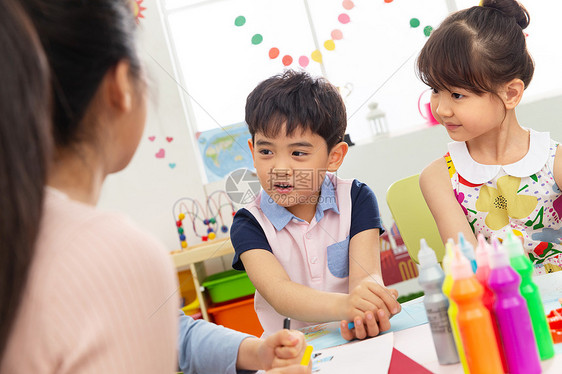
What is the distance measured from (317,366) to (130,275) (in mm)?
369

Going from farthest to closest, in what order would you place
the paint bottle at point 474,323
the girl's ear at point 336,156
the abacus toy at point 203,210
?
1. the abacus toy at point 203,210
2. the girl's ear at point 336,156
3. the paint bottle at point 474,323

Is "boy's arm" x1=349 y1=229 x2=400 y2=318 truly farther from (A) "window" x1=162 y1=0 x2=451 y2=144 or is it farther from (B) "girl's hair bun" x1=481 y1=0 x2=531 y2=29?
(A) "window" x1=162 y1=0 x2=451 y2=144

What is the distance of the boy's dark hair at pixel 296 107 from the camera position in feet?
3.37

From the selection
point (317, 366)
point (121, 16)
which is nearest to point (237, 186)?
point (317, 366)

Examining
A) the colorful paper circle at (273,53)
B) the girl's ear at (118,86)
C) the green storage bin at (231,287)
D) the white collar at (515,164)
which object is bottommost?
the green storage bin at (231,287)

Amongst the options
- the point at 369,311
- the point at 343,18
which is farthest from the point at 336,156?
the point at 343,18

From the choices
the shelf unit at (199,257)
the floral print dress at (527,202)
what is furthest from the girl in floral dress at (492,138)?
the shelf unit at (199,257)

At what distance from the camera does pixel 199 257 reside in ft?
7.36

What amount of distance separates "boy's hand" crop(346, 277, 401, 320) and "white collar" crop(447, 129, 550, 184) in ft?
1.04

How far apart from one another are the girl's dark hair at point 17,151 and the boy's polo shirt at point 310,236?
0.69 meters

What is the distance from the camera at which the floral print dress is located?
3.18 feet

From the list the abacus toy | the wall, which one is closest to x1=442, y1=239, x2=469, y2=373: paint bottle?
the wall

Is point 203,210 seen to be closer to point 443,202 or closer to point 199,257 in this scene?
point 199,257

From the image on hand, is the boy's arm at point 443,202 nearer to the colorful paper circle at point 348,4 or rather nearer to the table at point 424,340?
the table at point 424,340
